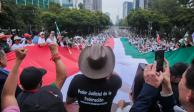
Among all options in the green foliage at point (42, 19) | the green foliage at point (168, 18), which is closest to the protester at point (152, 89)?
the green foliage at point (42, 19)

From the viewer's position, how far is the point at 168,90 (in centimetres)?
304

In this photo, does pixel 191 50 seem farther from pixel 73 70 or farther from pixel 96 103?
pixel 96 103

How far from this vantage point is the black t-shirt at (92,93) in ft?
13.8

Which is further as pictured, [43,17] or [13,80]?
[43,17]

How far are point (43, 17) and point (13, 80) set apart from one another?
238ft

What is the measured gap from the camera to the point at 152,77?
287 cm

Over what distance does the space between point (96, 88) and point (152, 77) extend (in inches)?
55.1

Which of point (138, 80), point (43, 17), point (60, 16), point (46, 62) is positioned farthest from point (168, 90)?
point (60, 16)

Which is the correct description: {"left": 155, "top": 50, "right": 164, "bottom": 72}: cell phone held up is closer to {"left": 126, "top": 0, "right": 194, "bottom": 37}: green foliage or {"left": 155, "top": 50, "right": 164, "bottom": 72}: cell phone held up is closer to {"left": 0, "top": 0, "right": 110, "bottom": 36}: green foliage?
{"left": 0, "top": 0, "right": 110, "bottom": 36}: green foliage

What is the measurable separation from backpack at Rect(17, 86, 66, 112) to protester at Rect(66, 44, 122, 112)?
54 centimetres

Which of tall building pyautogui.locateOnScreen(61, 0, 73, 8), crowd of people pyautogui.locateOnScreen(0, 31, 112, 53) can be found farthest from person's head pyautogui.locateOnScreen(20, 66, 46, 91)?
tall building pyautogui.locateOnScreen(61, 0, 73, 8)

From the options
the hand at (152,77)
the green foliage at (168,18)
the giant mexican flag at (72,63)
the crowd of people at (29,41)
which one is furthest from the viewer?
the green foliage at (168,18)

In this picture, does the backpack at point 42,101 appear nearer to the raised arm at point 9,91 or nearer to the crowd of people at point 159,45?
the raised arm at point 9,91

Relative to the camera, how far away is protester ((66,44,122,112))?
4.09 metres
